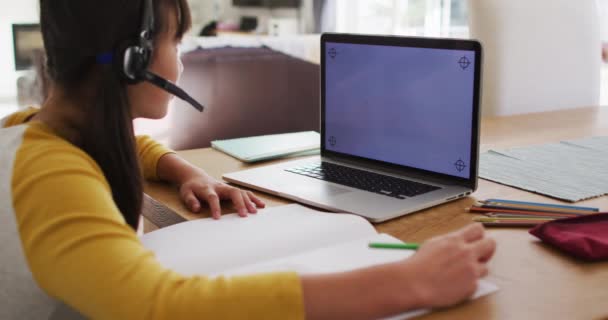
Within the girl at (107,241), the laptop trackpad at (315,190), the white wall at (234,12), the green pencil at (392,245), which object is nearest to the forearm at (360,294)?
the girl at (107,241)

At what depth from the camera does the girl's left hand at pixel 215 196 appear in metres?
0.95

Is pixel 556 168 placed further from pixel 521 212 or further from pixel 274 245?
pixel 274 245

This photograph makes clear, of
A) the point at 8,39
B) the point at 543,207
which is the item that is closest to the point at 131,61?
the point at 543,207

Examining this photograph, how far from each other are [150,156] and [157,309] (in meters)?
0.59

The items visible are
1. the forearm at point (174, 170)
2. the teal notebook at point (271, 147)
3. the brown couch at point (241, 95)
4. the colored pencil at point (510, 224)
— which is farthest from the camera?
the brown couch at point (241, 95)

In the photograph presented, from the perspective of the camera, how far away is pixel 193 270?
2.42 ft

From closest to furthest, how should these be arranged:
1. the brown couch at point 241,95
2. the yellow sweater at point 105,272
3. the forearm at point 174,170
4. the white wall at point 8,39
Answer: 1. the yellow sweater at point 105,272
2. the forearm at point 174,170
3. the brown couch at point 241,95
4. the white wall at point 8,39

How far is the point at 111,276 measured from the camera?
2.03ft

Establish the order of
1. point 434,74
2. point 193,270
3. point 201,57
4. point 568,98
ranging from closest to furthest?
point 193,270
point 434,74
point 568,98
point 201,57

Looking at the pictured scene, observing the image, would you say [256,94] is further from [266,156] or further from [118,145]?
[118,145]

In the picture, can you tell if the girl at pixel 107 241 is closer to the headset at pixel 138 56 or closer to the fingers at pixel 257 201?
the headset at pixel 138 56

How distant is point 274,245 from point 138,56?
28 centimetres

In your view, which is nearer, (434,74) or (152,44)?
(152,44)

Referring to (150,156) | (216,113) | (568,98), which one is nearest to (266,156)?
(150,156)
